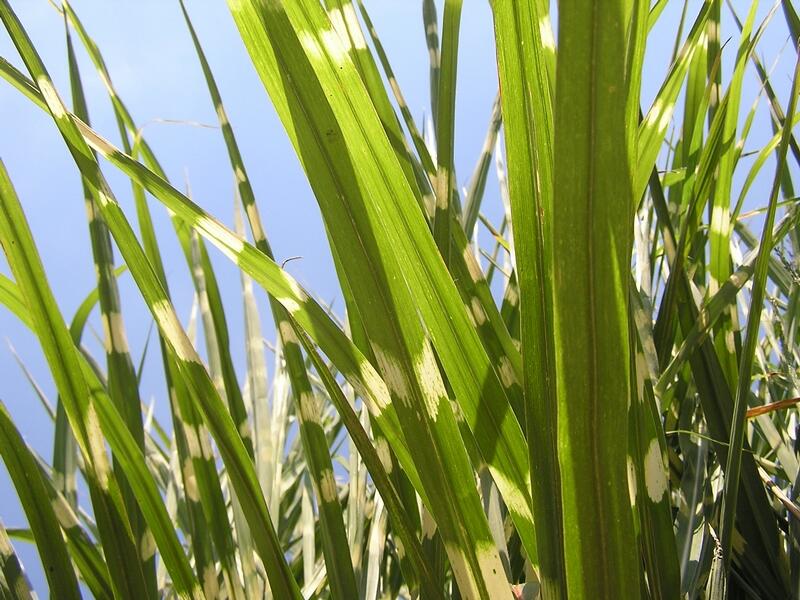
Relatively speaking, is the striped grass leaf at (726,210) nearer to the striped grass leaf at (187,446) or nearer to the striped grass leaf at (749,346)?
the striped grass leaf at (749,346)

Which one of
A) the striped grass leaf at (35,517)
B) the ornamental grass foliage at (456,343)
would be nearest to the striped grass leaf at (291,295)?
the ornamental grass foliage at (456,343)

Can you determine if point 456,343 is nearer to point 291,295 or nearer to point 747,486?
point 291,295

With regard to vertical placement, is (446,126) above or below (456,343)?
above

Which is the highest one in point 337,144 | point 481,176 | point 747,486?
point 481,176

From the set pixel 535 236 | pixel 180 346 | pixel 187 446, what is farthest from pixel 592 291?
pixel 187 446

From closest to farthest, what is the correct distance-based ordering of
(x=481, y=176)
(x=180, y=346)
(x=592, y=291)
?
(x=592, y=291) < (x=180, y=346) < (x=481, y=176)

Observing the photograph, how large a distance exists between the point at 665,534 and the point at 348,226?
0.16 m

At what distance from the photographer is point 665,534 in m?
0.23

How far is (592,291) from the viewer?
0.46 ft

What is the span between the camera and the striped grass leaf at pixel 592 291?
12 cm

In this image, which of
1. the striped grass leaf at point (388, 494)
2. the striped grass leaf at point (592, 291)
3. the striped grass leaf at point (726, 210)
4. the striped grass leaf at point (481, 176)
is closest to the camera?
the striped grass leaf at point (592, 291)

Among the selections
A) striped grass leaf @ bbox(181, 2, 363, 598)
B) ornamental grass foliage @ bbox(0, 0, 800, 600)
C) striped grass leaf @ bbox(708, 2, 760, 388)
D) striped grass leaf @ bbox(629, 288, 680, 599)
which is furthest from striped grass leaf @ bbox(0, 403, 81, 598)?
striped grass leaf @ bbox(708, 2, 760, 388)

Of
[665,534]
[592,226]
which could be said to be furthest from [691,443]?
[592,226]

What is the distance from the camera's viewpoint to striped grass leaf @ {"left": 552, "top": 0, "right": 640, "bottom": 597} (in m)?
0.12
